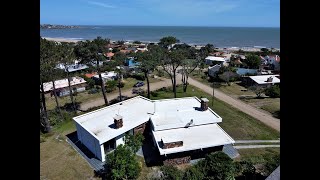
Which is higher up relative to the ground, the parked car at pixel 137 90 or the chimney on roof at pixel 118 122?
the parked car at pixel 137 90

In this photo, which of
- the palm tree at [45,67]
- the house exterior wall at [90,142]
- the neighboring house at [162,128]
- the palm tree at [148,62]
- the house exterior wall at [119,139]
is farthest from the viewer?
the palm tree at [148,62]

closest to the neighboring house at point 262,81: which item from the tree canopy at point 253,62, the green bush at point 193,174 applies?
the tree canopy at point 253,62

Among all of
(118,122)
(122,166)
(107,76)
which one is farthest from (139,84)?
(122,166)

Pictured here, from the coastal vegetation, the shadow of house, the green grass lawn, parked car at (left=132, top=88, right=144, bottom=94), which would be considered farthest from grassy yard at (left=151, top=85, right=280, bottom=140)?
parked car at (left=132, top=88, right=144, bottom=94)

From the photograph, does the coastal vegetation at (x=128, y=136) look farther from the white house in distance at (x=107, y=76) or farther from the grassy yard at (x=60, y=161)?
the white house in distance at (x=107, y=76)
